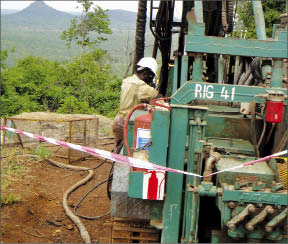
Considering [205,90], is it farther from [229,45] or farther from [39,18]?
[39,18]

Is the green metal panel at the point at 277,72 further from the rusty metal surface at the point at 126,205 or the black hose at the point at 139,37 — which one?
the black hose at the point at 139,37

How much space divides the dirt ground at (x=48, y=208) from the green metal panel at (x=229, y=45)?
2.91 metres

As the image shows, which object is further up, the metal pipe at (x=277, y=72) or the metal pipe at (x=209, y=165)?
the metal pipe at (x=277, y=72)

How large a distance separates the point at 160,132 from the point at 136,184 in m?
0.51

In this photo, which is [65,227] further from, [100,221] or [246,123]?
[246,123]

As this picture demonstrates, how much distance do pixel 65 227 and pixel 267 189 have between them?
3276 millimetres

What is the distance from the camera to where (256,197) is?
2.93 metres

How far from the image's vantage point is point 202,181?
327 cm

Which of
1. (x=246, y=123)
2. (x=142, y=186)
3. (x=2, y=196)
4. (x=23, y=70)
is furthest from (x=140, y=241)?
(x=23, y=70)

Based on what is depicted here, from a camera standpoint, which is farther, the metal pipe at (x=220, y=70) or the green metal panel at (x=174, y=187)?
the metal pipe at (x=220, y=70)

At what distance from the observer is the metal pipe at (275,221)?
9.37 ft

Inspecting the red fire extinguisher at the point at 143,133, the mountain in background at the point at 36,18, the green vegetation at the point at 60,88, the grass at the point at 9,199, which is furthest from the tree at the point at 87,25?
the mountain in background at the point at 36,18

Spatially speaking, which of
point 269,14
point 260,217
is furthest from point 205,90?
point 269,14

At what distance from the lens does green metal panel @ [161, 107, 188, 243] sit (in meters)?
3.33
